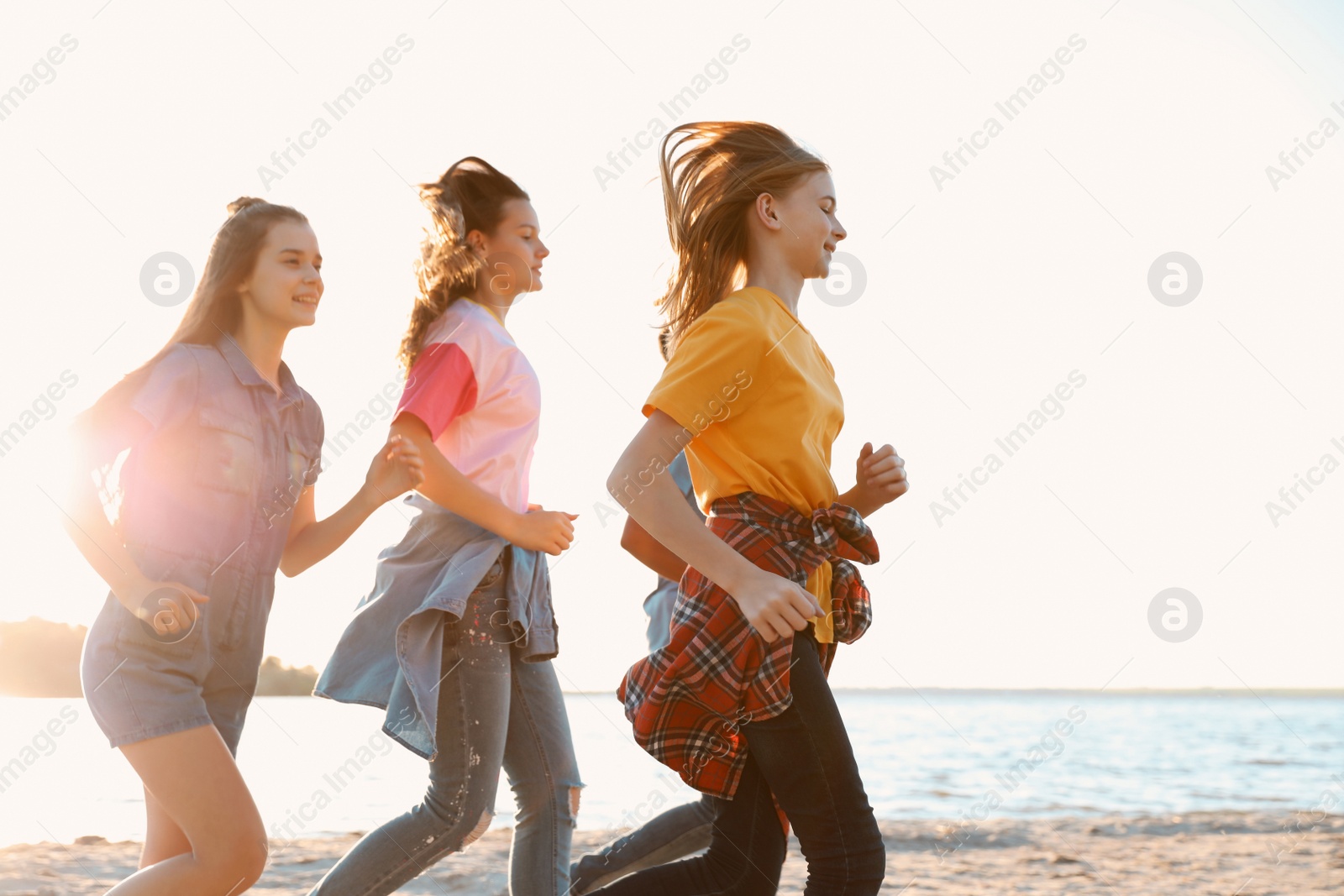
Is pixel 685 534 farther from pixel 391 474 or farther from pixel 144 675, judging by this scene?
pixel 144 675

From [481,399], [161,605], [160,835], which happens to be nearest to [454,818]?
[160,835]

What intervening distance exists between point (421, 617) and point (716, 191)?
112 centimetres

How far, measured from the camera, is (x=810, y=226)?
7.41 feet

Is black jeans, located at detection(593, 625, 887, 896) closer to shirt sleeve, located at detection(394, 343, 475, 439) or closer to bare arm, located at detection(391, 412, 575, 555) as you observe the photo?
bare arm, located at detection(391, 412, 575, 555)

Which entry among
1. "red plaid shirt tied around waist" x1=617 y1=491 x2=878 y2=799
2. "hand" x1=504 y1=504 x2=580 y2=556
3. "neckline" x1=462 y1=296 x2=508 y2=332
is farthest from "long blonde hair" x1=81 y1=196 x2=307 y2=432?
"red plaid shirt tied around waist" x1=617 y1=491 x2=878 y2=799

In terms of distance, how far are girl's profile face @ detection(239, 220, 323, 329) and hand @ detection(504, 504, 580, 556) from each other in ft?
2.07

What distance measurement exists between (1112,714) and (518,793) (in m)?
28.6

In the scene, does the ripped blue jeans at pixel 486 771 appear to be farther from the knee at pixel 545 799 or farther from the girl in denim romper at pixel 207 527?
the girl in denim romper at pixel 207 527

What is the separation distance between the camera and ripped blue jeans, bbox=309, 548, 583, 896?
8.14 ft

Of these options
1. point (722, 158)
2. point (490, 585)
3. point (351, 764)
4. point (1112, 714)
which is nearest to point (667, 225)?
point (722, 158)

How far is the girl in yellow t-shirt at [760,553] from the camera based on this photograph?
6.26 ft

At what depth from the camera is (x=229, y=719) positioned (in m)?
2.26

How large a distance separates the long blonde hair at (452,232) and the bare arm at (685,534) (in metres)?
1.04

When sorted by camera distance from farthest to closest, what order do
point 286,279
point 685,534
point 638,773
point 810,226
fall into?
point 638,773 → point 286,279 → point 810,226 → point 685,534
